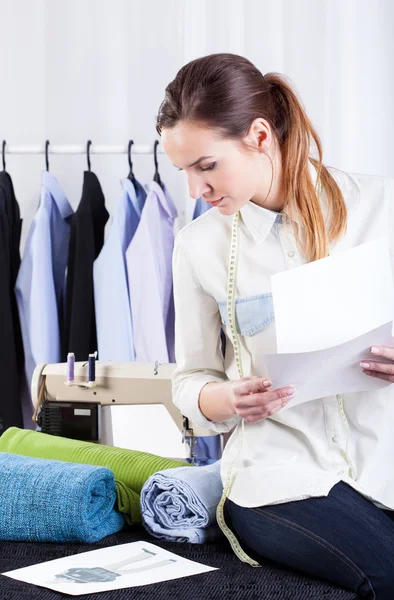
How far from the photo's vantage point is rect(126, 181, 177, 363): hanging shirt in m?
2.72

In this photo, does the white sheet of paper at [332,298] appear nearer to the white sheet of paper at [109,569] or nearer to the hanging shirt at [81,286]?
the white sheet of paper at [109,569]

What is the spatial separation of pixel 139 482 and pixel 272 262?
1.81 feet

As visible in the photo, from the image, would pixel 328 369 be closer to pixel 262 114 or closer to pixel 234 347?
pixel 234 347

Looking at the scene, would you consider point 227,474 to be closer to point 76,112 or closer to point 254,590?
point 254,590

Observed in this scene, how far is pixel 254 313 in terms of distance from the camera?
5.08ft

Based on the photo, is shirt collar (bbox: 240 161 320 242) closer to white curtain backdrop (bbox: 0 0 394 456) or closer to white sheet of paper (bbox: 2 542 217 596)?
white sheet of paper (bbox: 2 542 217 596)

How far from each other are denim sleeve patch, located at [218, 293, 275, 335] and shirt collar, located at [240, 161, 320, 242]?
117 millimetres

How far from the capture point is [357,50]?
290 cm

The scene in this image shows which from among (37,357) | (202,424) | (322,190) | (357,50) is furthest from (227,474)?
(357,50)

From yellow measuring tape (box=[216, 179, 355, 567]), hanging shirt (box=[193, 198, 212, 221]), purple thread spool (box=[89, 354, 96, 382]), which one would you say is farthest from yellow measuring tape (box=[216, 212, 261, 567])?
hanging shirt (box=[193, 198, 212, 221])

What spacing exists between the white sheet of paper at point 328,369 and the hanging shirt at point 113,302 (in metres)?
1.36

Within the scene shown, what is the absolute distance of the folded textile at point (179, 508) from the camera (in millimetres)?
1556

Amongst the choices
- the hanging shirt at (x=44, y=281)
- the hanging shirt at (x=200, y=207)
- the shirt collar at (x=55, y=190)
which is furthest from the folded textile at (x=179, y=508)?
the shirt collar at (x=55, y=190)

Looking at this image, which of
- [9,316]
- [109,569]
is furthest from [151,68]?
[109,569]
